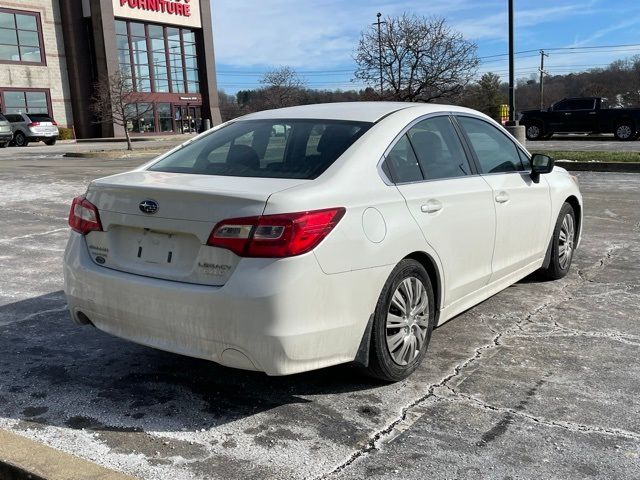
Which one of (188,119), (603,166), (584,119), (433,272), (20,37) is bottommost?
(603,166)

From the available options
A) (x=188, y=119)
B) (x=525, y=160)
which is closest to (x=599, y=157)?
(x=525, y=160)

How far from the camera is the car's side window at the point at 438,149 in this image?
3986 mm

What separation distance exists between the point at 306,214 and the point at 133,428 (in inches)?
54.3

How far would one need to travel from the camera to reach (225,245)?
303cm

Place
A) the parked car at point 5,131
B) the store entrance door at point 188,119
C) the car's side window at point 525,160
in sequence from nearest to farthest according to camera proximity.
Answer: the car's side window at point 525,160 < the parked car at point 5,131 < the store entrance door at point 188,119

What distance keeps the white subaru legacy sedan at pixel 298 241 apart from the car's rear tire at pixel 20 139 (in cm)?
3471

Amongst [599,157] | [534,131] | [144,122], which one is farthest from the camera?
[144,122]

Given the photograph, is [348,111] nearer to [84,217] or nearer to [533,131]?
[84,217]

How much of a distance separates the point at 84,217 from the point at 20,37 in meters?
43.7

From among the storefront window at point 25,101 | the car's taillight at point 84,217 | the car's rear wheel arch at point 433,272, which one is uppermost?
the storefront window at point 25,101

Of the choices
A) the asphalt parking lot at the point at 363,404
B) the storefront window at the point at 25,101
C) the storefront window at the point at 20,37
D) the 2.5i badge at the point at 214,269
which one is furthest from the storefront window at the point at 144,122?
the 2.5i badge at the point at 214,269

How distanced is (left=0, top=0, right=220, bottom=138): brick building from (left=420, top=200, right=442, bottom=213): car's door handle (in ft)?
127

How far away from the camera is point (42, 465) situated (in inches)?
108

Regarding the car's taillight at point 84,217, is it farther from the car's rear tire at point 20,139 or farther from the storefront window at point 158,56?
the storefront window at point 158,56
